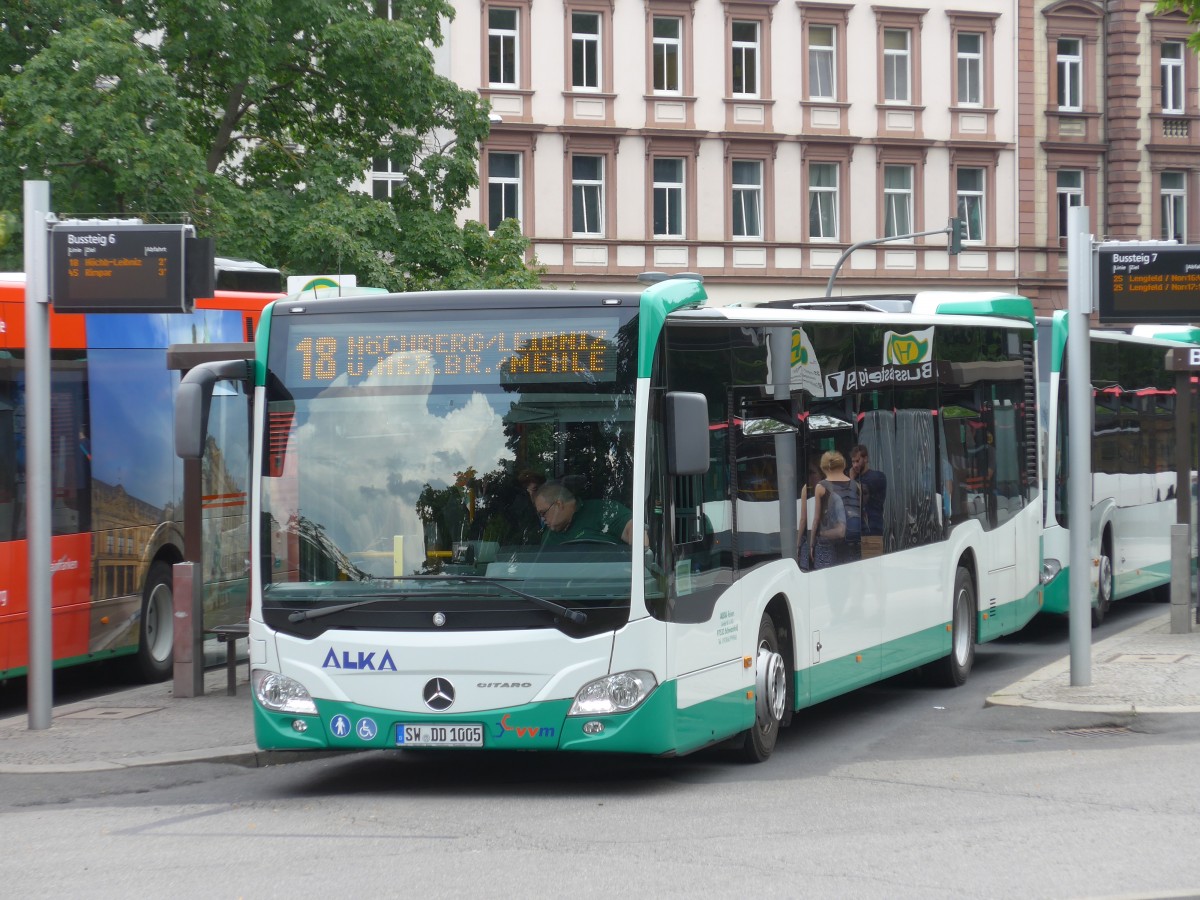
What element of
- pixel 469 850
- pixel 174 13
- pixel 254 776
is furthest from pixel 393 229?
pixel 469 850

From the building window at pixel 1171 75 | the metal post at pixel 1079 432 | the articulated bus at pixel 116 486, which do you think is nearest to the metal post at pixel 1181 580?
the metal post at pixel 1079 432

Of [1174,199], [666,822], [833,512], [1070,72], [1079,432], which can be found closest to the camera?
[666,822]

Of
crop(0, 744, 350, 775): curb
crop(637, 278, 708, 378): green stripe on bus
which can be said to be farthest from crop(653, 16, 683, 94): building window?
crop(637, 278, 708, 378): green stripe on bus

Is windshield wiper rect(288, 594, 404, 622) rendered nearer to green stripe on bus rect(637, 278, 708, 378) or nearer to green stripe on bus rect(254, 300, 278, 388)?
green stripe on bus rect(254, 300, 278, 388)

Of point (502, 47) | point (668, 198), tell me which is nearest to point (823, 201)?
point (668, 198)

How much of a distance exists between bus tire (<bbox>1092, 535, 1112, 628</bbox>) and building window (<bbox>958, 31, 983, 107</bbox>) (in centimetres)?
3106

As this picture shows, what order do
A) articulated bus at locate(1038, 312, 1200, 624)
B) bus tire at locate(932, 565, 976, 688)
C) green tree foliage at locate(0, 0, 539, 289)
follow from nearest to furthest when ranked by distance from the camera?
bus tire at locate(932, 565, 976, 688)
articulated bus at locate(1038, 312, 1200, 624)
green tree foliage at locate(0, 0, 539, 289)

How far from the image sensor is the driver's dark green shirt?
929 cm

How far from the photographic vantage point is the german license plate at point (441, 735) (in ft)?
30.5

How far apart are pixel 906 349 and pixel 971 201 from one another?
36.7 meters

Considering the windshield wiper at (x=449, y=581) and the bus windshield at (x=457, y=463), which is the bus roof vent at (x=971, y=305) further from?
the windshield wiper at (x=449, y=581)

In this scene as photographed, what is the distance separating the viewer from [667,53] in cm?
4553

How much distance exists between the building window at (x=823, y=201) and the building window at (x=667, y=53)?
4.22 meters

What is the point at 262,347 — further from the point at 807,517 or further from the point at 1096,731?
the point at 1096,731
